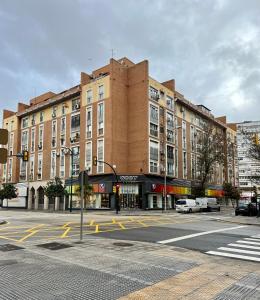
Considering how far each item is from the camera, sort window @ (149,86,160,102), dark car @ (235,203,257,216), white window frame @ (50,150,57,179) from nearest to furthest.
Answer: dark car @ (235,203,257,216), window @ (149,86,160,102), white window frame @ (50,150,57,179)

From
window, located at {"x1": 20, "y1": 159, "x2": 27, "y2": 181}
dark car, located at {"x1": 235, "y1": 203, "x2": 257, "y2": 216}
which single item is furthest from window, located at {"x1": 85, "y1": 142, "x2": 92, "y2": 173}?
dark car, located at {"x1": 235, "y1": 203, "x2": 257, "y2": 216}

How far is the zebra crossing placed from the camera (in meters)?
10.9

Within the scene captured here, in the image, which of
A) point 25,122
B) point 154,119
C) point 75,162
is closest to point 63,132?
point 75,162

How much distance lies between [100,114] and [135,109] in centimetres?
558

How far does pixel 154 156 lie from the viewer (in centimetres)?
5431

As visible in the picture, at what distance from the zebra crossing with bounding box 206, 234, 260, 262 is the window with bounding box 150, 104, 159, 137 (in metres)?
41.2

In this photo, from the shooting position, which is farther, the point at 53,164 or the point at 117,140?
the point at 53,164

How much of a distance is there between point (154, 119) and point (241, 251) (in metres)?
44.3

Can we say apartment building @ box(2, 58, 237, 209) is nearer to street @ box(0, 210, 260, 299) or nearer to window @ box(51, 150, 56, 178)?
window @ box(51, 150, 56, 178)

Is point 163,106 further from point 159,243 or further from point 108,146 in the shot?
point 159,243

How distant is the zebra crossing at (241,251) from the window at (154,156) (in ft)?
129

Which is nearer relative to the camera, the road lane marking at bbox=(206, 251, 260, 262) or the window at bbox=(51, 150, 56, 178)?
the road lane marking at bbox=(206, 251, 260, 262)

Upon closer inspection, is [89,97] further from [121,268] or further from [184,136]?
[121,268]

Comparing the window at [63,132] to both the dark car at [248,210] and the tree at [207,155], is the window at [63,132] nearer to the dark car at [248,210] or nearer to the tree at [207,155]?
the tree at [207,155]
